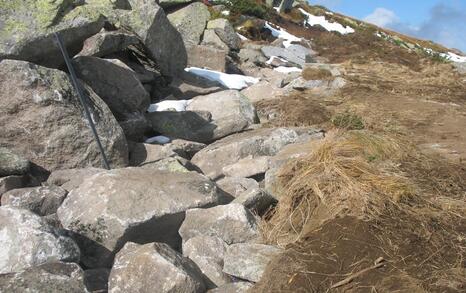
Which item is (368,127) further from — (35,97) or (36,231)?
(36,231)

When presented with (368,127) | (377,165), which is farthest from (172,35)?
(377,165)

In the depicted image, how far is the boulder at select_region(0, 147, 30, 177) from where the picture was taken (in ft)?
21.1

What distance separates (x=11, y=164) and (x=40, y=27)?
2350 mm

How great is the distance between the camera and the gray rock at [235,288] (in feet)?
14.2

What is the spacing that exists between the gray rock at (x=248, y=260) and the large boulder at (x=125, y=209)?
890mm

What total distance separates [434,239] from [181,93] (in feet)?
25.9

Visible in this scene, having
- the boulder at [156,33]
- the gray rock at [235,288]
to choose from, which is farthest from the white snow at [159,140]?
the gray rock at [235,288]

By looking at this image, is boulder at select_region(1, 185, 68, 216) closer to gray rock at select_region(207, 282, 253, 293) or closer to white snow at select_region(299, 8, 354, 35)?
gray rock at select_region(207, 282, 253, 293)

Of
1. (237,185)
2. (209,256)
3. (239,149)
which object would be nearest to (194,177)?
(237,185)

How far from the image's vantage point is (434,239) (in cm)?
483

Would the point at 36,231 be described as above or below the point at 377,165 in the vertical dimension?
below

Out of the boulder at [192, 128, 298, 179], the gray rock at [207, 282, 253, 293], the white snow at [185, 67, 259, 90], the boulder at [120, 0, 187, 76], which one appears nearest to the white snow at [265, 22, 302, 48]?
the white snow at [185, 67, 259, 90]

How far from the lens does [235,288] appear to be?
14.3ft

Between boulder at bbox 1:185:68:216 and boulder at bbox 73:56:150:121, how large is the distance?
3.07m
